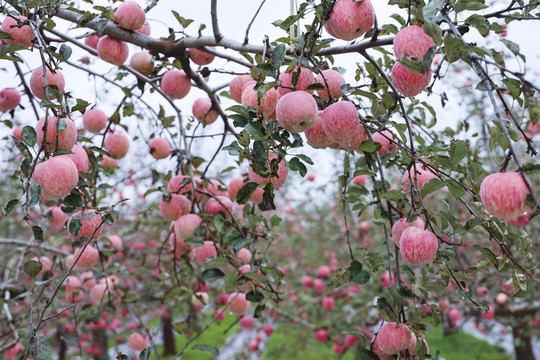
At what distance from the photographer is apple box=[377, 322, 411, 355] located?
978 millimetres

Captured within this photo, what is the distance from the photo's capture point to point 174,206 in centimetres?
146

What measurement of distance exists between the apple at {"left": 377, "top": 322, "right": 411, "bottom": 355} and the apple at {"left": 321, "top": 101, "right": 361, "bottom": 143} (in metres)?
0.50

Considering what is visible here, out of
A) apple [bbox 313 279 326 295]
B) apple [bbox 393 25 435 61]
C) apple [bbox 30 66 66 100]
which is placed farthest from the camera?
apple [bbox 313 279 326 295]

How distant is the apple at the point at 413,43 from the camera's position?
815 millimetres

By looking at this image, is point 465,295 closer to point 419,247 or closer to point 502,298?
point 419,247

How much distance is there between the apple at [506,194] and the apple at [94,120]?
160cm

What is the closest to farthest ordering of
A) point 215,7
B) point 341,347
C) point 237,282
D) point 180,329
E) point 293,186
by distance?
1. point 215,7
2. point 237,282
3. point 180,329
4. point 341,347
5. point 293,186

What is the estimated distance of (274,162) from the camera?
88cm

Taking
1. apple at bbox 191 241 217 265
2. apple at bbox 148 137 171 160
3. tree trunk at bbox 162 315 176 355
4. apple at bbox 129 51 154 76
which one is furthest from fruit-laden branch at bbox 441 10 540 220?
tree trunk at bbox 162 315 176 355

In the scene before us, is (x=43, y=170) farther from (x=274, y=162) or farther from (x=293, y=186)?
(x=293, y=186)

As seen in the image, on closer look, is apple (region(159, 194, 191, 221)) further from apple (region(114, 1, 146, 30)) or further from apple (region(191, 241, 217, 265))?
apple (region(114, 1, 146, 30))

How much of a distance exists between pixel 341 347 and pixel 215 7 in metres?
3.80

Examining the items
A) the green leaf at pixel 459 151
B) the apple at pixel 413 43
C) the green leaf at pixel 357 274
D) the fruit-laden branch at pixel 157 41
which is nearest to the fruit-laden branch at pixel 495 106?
the apple at pixel 413 43

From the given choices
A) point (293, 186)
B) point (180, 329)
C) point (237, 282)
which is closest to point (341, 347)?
point (293, 186)
